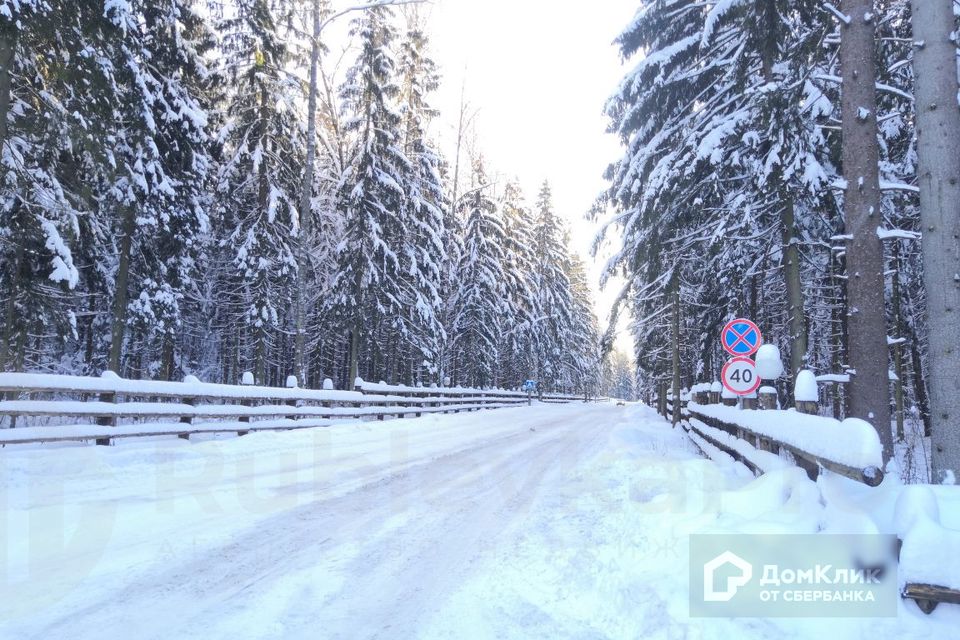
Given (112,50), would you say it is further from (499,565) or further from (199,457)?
(499,565)

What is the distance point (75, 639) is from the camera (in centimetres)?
291

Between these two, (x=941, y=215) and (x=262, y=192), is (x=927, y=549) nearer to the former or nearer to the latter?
(x=941, y=215)

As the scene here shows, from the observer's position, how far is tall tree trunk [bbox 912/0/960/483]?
16.7 ft

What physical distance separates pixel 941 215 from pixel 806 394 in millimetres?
2197

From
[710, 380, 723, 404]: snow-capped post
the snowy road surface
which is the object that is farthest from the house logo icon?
[710, 380, 723, 404]: snow-capped post

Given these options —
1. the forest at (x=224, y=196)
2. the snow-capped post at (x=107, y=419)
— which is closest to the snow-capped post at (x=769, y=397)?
the snow-capped post at (x=107, y=419)

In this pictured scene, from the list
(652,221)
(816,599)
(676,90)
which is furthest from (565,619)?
(676,90)

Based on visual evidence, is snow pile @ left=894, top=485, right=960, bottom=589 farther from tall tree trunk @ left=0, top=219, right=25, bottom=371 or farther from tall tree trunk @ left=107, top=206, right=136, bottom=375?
tall tree trunk @ left=107, top=206, right=136, bottom=375

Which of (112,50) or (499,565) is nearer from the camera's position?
(499,565)

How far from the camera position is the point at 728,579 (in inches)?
138

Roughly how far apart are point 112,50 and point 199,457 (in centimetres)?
962

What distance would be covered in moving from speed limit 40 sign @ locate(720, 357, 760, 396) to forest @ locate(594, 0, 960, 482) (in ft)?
3.45

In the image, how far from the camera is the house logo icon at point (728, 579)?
3416 millimetres

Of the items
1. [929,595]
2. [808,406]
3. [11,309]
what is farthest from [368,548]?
[11,309]
